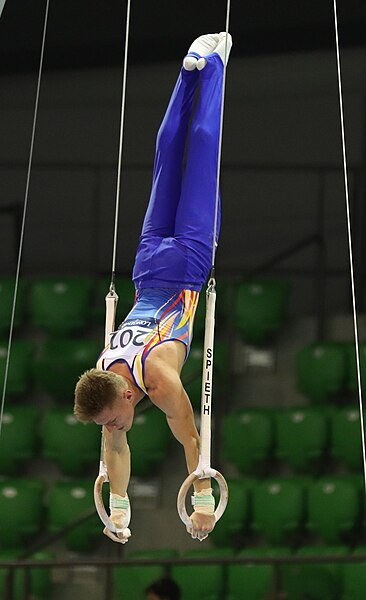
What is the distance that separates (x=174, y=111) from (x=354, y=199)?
3.94 meters

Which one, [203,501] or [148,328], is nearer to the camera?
[203,501]

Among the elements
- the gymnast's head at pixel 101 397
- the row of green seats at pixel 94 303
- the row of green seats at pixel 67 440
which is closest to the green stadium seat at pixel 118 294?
the row of green seats at pixel 94 303

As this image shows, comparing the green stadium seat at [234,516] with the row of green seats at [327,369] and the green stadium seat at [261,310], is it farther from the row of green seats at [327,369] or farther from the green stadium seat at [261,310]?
the green stadium seat at [261,310]

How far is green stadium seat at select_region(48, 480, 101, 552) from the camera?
341 inches

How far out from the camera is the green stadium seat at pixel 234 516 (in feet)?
28.0

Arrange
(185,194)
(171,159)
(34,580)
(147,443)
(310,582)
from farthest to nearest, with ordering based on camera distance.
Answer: (147,443)
(34,580)
(310,582)
(171,159)
(185,194)

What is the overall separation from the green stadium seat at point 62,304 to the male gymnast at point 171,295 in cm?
403

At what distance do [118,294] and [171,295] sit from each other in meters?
4.18

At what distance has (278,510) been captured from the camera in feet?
27.9

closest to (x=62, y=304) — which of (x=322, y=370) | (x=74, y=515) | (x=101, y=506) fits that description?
(x=74, y=515)

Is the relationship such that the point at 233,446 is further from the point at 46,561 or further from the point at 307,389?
the point at 46,561

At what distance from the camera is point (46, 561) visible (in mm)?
7102

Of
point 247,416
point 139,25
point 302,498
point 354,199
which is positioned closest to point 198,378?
point 247,416

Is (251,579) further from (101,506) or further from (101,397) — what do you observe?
(101,397)
